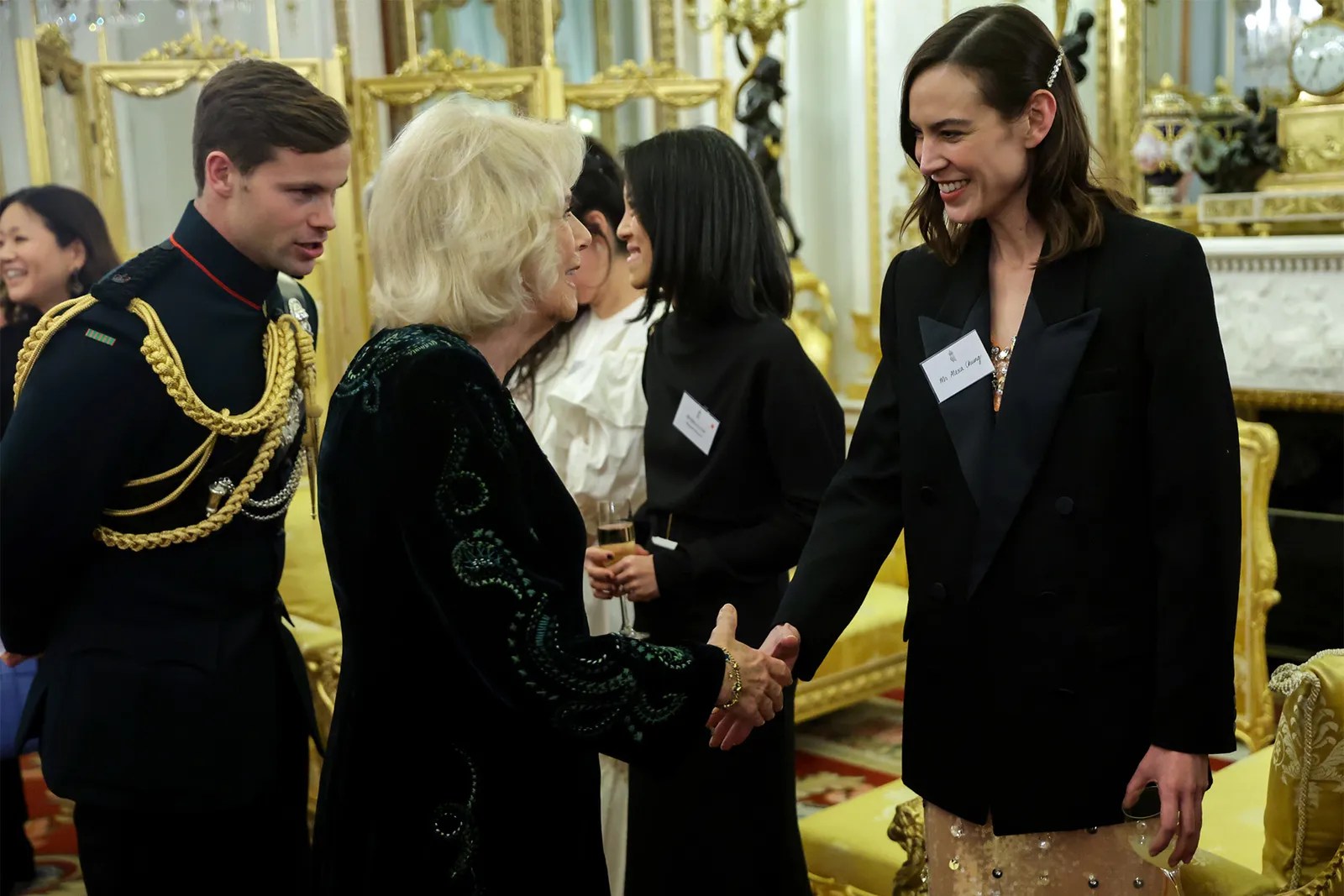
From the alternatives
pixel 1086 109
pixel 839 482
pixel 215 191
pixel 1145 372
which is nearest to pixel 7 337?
pixel 215 191

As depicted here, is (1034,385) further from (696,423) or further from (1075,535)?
(696,423)

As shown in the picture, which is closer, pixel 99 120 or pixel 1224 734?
pixel 1224 734

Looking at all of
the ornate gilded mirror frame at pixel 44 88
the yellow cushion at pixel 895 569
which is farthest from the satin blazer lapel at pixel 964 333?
the ornate gilded mirror frame at pixel 44 88

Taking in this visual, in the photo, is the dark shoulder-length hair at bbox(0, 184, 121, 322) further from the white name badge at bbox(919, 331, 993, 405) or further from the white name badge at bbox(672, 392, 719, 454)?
the white name badge at bbox(919, 331, 993, 405)

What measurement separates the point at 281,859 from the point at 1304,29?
439 centimetres

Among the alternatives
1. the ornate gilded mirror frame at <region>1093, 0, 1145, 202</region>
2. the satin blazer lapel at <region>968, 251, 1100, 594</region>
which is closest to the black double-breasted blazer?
the satin blazer lapel at <region>968, 251, 1100, 594</region>

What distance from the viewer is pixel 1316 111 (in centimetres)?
477

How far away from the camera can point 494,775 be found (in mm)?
1549

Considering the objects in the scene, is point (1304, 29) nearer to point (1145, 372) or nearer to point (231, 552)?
point (1145, 372)

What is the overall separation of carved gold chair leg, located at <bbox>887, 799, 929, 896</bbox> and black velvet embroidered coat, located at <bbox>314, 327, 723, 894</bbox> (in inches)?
30.1

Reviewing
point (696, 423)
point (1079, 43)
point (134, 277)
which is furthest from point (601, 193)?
point (1079, 43)

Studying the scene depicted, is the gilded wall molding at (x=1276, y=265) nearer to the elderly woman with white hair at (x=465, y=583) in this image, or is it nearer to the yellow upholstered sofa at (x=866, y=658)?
the yellow upholstered sofa at (x=866, y=658)

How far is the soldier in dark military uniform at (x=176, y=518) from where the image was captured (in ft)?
6.05

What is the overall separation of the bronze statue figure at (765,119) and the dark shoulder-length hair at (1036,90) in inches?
175
